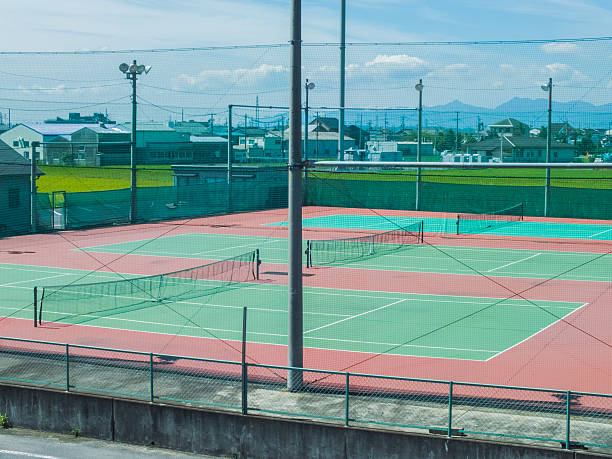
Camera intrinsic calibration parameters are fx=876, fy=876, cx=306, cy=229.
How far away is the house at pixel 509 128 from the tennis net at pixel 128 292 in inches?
390

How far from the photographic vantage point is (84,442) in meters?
14.8

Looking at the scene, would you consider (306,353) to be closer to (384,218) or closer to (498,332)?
(498,332)

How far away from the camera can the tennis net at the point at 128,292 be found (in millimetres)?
25000

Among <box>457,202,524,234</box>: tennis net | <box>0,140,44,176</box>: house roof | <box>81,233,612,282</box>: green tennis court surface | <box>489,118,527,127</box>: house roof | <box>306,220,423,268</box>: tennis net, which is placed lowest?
<box>81,233,612,282</box>: green tennis court surface

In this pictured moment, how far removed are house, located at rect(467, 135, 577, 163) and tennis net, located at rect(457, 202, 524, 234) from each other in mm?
17790

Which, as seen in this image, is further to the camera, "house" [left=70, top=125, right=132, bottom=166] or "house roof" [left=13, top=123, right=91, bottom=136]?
"house roof" [left=13, top=123, right=91, bottom=136]

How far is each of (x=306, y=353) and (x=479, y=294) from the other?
10088mm

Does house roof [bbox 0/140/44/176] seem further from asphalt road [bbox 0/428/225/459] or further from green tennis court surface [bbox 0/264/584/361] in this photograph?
asphalt road [bbox 0/428/225/459]

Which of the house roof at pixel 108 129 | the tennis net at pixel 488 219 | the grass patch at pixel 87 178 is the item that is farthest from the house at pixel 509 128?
the house roof at pixel 108 129

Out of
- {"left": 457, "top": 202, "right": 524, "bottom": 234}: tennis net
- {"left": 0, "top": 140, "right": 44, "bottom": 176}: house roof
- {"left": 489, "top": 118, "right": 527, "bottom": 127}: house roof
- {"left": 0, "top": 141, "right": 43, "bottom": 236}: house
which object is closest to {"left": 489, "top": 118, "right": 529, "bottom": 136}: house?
{"left": 489, "top": 118, "right": 527, "bottom": 127}: house roof

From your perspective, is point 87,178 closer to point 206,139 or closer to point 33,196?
Result: point 206,139

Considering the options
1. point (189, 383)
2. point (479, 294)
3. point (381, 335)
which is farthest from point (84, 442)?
point (479, 294)

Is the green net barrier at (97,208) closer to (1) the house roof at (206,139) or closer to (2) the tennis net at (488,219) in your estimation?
(1) the house roof at (206,139)

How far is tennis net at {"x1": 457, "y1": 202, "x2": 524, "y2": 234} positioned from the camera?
159ft
